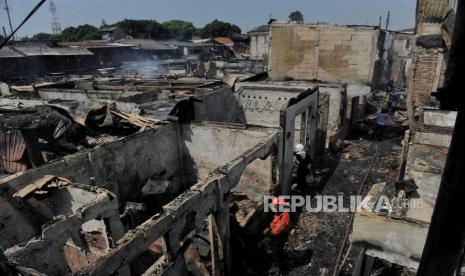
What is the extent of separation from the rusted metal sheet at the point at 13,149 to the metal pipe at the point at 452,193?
9.89 metres

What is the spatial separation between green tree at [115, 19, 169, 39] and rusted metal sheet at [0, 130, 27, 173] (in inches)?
2516

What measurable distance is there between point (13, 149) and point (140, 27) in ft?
216

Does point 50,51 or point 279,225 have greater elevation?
point 50,51

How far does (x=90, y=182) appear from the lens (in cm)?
777

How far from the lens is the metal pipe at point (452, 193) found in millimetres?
1299

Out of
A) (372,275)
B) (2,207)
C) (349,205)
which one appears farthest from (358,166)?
(2,207)

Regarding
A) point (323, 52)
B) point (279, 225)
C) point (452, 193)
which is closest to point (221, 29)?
point (323, 52)

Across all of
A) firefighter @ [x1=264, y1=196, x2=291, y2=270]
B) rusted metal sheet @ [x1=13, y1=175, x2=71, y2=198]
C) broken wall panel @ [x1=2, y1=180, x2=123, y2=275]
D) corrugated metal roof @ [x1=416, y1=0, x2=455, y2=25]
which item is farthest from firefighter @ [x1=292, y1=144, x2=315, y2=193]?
corrugated metal roof @ [x1=416, y1=0, x2=455, y2=25]

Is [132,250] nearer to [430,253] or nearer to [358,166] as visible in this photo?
[430,253]

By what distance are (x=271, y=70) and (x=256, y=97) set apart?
21.1 feet

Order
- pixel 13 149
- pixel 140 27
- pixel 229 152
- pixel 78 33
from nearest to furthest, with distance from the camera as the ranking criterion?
pixel 13 149 → pixel 229 152 → pixel 78 33 → pixel 140 27

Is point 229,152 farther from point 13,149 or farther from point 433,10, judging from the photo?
point 433,10

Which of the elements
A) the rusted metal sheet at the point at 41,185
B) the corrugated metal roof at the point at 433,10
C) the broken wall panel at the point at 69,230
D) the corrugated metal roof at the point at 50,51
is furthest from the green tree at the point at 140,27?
the broken wall panel at the point at 69,230

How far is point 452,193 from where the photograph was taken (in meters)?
1.39
